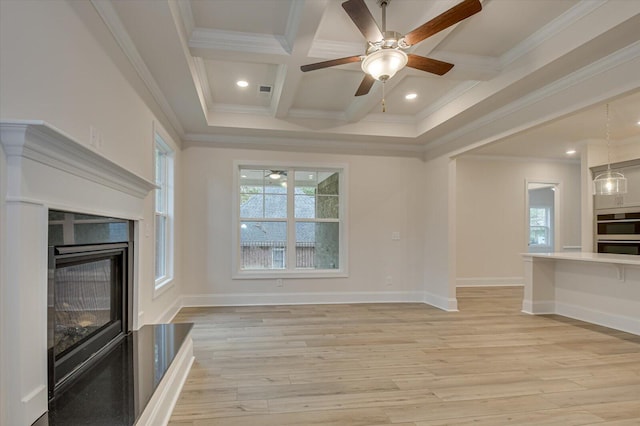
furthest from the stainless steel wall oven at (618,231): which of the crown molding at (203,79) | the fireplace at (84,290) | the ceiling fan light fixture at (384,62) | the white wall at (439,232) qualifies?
the fireplace at (84,290)

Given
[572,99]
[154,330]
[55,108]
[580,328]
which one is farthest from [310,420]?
[580,328]

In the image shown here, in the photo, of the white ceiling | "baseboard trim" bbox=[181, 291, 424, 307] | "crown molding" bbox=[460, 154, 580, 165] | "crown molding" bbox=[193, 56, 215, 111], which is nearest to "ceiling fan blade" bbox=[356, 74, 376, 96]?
the white ceiling

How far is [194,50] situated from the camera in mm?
3023

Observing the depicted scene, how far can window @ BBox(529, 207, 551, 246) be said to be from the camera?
9719 millimetres

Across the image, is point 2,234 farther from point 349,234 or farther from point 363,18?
point 349,234

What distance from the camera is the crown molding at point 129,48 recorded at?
2.28 meters

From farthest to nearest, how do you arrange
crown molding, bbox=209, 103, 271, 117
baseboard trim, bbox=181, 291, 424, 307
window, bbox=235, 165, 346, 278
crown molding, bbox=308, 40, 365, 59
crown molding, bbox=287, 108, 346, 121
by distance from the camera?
window, bbox=235, 165, 346, 278, baseboard trim, bbox=181, 291, 424, 307, crown molding, bbox=287, 108, 346, 121, crown molding, bbox=209, 103, 271, 117, crown molding, bbox=308, 40, 365, 59

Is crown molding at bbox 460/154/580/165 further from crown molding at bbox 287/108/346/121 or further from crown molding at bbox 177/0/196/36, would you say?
crown molding at bbox 177/0/196/36

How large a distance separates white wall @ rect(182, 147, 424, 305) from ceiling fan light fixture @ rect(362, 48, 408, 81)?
3.12 m

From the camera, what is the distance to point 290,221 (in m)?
5.61

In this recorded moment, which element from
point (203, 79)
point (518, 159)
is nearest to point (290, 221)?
point (203, 79)

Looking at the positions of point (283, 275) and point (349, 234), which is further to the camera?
point (349, 234)

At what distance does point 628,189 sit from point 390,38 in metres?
5.98

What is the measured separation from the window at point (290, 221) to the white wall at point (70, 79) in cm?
226
